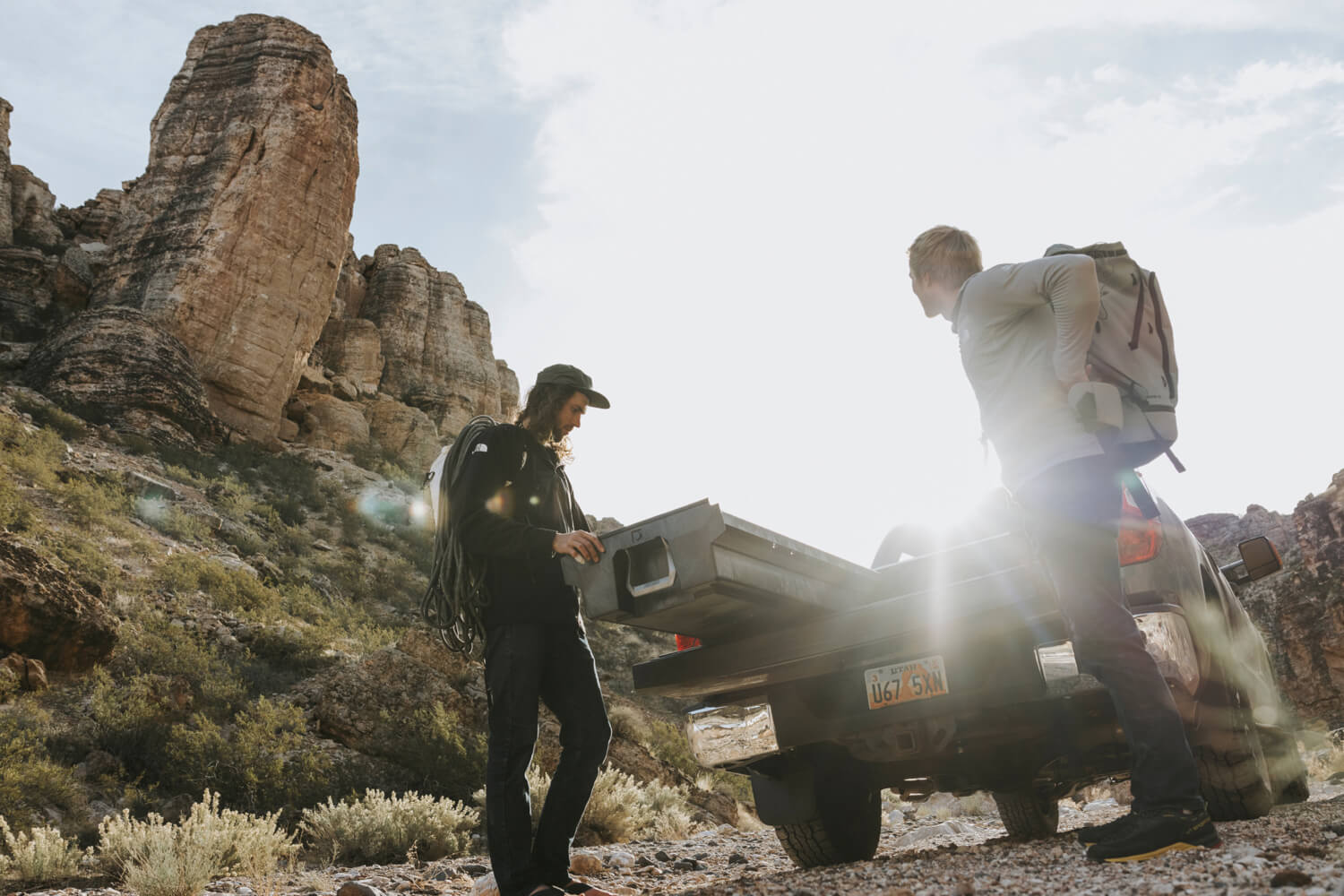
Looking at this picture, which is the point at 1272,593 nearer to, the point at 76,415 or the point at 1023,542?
the point at 1023,542

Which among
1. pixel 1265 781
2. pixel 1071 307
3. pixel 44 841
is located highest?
pixel 1071 307

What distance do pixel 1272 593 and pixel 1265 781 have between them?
70.4 ft

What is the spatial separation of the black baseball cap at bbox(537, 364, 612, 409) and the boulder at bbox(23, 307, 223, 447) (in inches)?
854

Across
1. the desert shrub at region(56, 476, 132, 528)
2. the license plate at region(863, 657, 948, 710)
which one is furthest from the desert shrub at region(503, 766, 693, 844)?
the desert shrub at region(56, 476, 132, 528)

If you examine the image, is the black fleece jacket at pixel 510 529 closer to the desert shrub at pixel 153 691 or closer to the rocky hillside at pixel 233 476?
the rocky hillside at pixel 233 476

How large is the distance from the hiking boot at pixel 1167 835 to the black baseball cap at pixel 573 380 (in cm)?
233

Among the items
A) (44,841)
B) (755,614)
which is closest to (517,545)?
(755,614)

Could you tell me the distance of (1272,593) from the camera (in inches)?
807

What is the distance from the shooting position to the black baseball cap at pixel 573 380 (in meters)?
3.50

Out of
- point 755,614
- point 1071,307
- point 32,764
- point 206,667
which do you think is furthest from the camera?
point 206,667

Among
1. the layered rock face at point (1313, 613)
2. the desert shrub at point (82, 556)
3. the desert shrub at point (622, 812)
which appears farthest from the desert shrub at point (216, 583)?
the layered rock face at point (1313, 613)

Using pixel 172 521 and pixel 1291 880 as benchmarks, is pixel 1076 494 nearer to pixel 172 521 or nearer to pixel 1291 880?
pixel 1291 880

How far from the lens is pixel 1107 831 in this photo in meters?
2.44

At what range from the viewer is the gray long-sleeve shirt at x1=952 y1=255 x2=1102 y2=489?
2518 mm
